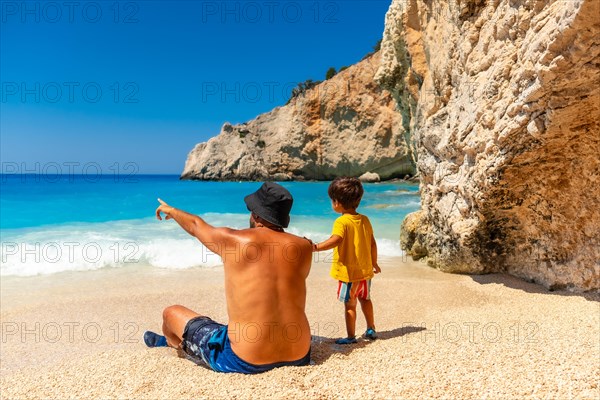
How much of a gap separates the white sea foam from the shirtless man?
16.7 feet

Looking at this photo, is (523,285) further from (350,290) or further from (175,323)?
(175,323)

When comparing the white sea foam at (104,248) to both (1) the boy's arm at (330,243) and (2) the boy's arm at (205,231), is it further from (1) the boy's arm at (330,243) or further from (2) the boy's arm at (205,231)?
(2) the boy's arm at (205,231)

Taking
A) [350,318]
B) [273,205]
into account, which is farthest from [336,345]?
[273,205]

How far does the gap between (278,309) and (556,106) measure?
2799 millimetres

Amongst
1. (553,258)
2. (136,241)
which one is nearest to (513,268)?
(553,258)

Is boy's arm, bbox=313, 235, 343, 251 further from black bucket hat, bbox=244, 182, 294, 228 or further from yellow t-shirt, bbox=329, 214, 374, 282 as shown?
black bucket hat, bbox=244, 182, 294, 228

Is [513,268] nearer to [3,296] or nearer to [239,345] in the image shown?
[239,345]

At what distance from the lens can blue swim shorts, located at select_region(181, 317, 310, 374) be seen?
2.55 meters

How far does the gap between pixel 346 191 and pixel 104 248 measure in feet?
24.1

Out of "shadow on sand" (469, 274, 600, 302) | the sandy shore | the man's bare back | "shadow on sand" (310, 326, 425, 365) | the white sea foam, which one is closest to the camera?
the sandy shore

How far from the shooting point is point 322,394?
7.25 ft

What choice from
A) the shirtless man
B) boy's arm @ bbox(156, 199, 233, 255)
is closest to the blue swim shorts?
the shirtless man

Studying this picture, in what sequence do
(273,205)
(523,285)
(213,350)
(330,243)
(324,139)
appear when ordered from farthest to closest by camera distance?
(324,139)
(523,285)
(330,243)
(213,350)
(273,205)

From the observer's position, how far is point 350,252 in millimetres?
3285
